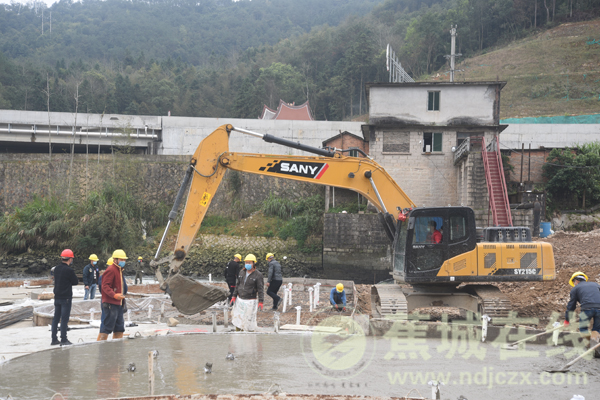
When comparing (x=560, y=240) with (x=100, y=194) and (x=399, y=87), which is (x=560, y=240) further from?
(x=100, y=194)

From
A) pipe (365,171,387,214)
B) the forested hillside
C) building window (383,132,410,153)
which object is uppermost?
the forested hillside

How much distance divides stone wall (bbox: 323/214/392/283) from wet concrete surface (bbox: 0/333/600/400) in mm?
20219

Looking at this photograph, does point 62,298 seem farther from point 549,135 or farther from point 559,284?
point 549,135

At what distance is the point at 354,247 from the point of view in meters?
29.7

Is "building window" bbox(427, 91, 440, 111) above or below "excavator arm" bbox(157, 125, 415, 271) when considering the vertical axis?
Answer: above

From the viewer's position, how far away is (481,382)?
6840 mm

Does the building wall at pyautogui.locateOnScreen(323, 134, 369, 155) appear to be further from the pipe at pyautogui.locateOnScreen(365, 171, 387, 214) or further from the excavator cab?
the excavator cab

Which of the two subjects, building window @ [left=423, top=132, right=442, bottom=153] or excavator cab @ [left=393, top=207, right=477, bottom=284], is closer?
excavator cab @ [left=393, top=207, right=477, bottom=284]

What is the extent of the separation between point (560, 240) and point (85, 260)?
89.7ft

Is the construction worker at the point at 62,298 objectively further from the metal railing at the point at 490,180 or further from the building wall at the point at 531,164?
the building wall at the point at 531,164

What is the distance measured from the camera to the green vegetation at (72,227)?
109ft

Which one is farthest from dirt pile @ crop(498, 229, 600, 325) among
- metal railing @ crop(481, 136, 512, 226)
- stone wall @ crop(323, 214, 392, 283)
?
stone wall @ crop(323, 214, 392, 283)

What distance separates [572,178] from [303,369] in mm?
27470

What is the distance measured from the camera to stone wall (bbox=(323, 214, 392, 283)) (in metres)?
29.5
